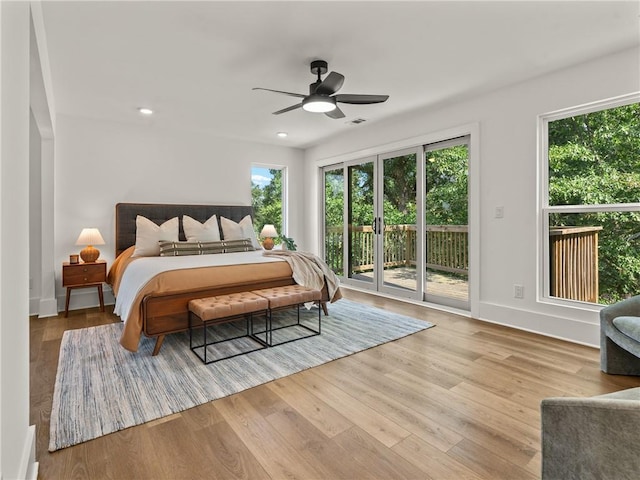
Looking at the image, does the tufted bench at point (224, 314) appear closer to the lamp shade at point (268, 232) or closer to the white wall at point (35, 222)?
the lamp shade at point (268, 232)

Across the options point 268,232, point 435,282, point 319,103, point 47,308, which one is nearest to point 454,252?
point 435,282

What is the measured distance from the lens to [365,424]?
1900mm

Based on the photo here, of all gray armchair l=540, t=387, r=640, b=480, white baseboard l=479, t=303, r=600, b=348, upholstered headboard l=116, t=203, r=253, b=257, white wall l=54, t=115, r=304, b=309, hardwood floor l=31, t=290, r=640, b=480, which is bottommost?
hardwood floor l=31, t=290, r=640, b=480

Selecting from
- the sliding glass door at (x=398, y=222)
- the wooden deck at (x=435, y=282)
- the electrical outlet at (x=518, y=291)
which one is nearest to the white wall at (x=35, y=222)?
the sliding glass door at (x=398, y=222)

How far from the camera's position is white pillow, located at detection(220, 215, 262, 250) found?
508cm

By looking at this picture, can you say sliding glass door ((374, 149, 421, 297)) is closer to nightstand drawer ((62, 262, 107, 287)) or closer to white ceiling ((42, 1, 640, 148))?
white ceiling ((42, 1, 640, 148))

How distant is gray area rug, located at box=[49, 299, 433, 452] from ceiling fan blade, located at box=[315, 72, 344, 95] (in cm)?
221

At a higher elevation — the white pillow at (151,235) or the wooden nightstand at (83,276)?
the white pillow at (151,235)

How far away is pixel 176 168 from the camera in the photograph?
5227 millimetres

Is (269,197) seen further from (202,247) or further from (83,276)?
(83,276)

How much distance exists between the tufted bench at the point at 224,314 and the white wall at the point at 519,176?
252 centimetres

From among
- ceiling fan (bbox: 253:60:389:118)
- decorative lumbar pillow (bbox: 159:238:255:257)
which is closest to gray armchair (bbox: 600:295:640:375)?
ceiling fan (bbox: 253:60:389:118)

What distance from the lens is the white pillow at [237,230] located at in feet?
16.7

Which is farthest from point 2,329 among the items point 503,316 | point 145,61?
point 503,316
